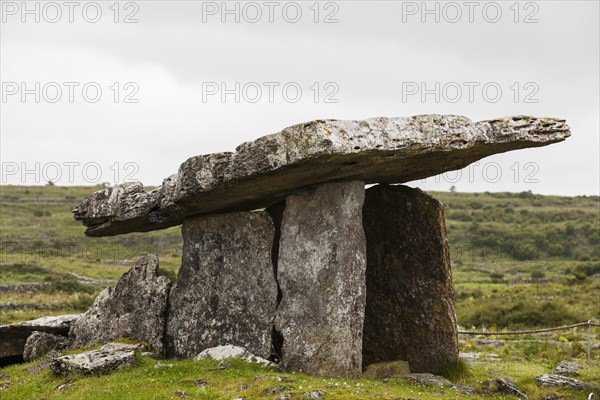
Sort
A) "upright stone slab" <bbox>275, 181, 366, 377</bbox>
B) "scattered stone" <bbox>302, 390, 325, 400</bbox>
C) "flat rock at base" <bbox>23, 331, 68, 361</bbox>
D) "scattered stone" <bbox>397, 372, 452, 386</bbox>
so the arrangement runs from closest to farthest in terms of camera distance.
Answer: "scattered stone" <bbox>302, 390, 325, 400</bbox> < "scattered stone" <bbox>397, 372, 452, 386</bbox> < "upright stone slab" <bbox>275, 181, 366, 377</bbox> < "flat rock at base" <bbox>23, 331, 68, 361</bbox>

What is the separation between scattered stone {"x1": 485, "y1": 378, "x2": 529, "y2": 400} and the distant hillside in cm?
1719

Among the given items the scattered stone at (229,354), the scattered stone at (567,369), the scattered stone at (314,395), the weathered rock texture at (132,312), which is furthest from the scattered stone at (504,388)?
the weathered rock texture at (132,312)

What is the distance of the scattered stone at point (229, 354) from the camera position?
14.7 meters

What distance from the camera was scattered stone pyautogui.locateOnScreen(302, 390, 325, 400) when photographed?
1162 centimetres

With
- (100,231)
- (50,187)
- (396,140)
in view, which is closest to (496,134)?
(396,140)

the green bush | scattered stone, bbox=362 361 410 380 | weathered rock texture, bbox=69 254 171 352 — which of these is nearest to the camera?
scattered stone, bbox=362 361 410 380

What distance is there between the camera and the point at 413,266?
1712 cm

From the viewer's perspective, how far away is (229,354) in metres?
14.9

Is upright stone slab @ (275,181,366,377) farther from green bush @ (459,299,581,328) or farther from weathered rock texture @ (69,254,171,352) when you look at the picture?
green bush @ (459,299,581,328)

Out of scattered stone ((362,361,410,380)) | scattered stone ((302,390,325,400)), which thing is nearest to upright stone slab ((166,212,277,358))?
scattered stone ((362,361,410,380))

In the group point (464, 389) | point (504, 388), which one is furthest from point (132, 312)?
point (504, 388)

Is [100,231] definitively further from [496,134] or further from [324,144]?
[496,134]

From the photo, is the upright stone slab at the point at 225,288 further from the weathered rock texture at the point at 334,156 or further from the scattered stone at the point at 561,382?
the scattered stone at the point at 561,382

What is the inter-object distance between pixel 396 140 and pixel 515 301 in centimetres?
2329
